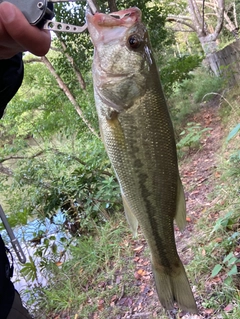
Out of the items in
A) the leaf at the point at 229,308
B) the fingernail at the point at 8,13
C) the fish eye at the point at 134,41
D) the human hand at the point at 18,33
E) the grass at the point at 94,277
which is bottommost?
the grass at the point at 94,277

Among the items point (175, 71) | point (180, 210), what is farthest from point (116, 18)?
point (175, 71)

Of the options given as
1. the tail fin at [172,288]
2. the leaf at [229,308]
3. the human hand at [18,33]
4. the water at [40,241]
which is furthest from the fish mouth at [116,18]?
the water at [40,241]

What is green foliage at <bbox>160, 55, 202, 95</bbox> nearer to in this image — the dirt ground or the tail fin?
the dirt ground

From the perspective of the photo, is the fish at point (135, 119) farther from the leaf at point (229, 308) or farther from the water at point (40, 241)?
the water at point (40, 241)

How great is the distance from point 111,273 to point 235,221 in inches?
63.2

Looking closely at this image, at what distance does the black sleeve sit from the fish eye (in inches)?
22.5

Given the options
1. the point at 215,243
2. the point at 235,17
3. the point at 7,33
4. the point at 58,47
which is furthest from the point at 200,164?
the point at 235,17

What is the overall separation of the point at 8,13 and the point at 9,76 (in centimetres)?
67

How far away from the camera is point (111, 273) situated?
163 inches

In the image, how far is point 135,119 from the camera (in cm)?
147

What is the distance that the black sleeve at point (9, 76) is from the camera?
5.48 feet

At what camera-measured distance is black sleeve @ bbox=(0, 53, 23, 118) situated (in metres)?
1.67

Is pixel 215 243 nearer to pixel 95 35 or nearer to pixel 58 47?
pixel 95 35

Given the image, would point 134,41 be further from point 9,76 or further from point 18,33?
point 9,76
